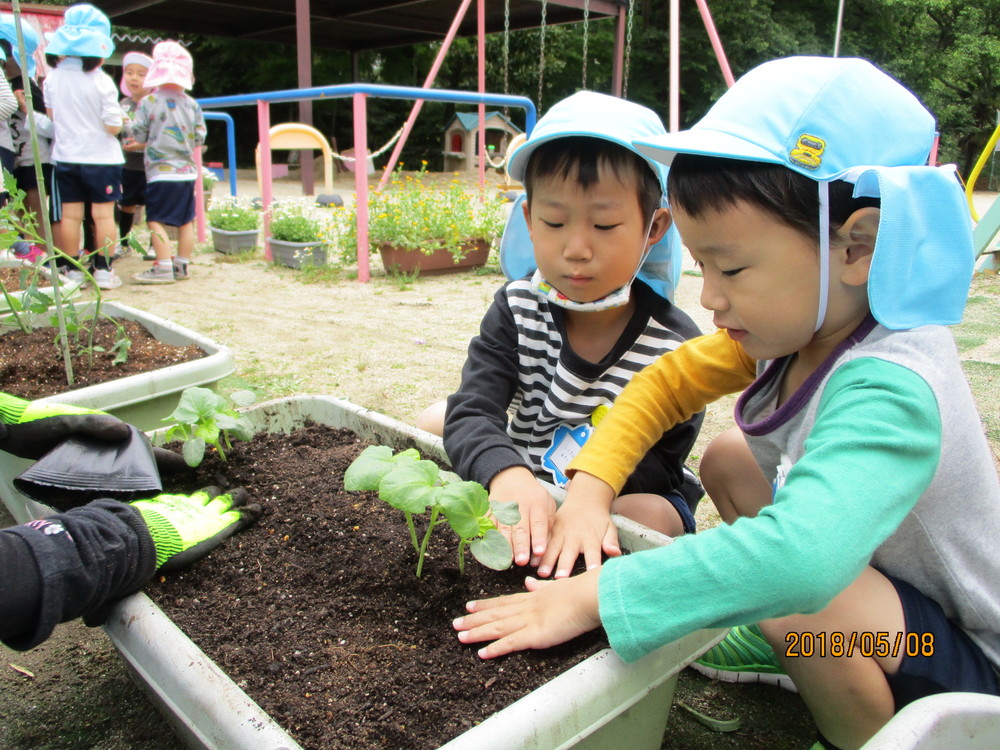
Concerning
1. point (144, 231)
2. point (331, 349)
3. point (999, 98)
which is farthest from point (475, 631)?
point (999, 98)

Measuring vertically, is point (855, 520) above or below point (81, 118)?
below

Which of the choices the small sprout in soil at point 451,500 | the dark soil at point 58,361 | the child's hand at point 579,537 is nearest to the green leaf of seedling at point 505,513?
the small sprout in soil at point 451,500

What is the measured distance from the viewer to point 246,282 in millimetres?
4965

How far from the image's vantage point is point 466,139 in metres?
19.2

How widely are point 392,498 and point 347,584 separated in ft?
0.71

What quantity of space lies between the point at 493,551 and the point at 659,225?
0.73m

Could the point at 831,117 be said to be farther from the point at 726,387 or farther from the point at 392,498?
the point at 392,498

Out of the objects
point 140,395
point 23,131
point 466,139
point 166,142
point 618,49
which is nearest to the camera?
point 140,395

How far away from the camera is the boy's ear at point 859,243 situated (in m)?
0.87

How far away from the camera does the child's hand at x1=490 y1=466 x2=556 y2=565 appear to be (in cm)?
116

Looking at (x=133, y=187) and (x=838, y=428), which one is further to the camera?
(x=133, y=187)

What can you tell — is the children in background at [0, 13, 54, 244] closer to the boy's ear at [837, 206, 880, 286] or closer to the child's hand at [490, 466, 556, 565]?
the child's hand at [490, 466, 556, 565]
